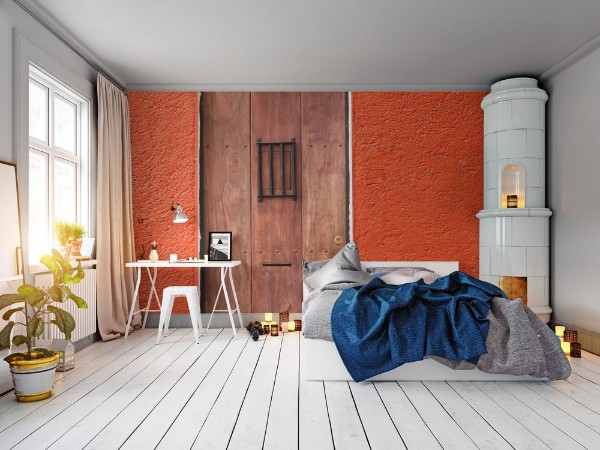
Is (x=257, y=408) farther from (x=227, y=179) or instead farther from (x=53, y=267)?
(x=227, y=179)

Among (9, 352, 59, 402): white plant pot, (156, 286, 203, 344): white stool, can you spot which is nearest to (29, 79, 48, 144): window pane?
(156, 286, 203, 344): white stool

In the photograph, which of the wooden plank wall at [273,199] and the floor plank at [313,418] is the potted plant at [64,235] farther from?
the floor plank at [313,418]

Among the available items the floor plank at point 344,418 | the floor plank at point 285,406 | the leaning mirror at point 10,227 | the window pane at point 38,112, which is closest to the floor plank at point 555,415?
the floor plank at point 344,418

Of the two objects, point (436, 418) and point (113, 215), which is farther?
point (113, 215)

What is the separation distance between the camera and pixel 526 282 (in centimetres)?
511

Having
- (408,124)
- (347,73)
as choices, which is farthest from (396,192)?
(347,73)

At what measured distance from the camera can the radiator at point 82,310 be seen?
Result: 381 centimetres

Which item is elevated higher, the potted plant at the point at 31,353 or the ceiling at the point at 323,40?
the ceiling at the point at 323,40

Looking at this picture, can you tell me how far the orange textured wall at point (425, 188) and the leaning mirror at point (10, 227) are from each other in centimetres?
327

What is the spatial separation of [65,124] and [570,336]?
15.4ft

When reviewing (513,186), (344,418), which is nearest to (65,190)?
(344,418)

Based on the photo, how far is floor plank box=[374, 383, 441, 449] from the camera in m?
2.39

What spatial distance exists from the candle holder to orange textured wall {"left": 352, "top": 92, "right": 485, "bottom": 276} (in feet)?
4.57

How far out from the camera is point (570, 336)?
4254 mm
